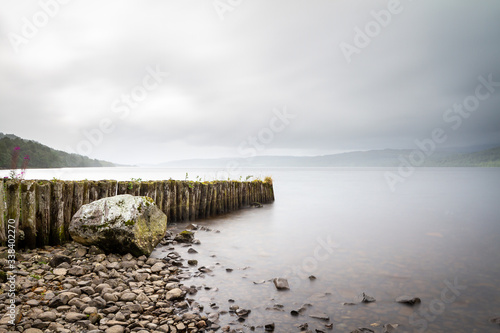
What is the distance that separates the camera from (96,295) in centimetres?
484

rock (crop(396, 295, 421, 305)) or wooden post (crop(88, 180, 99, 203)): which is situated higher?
wooden post (crop(88, 180, 99, 203))

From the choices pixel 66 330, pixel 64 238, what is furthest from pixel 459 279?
pixel 64 238

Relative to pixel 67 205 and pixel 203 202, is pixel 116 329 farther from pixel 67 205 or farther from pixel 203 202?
pixel 203 202

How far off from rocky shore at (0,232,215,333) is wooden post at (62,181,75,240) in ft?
3.23

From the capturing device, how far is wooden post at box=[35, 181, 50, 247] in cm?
721

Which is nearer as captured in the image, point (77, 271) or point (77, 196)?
point (77, 271)

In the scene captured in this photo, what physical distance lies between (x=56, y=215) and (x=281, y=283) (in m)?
6.32

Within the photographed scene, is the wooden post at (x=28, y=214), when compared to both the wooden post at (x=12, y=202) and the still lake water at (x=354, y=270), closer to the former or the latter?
the wooden post at (x=12, y=202)

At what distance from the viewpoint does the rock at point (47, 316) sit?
3987 millimetres

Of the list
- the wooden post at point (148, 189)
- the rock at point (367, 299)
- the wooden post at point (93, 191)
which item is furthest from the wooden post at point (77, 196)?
the rock at point (367, 299)

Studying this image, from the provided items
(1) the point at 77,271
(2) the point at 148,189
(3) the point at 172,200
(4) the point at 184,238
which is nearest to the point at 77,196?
(2) the point at 148,189

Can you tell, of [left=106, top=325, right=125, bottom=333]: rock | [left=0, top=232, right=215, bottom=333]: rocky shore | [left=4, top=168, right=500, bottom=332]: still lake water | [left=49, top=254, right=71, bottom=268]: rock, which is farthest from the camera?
[left=49, top=254, right=71, bottom=268]: rock

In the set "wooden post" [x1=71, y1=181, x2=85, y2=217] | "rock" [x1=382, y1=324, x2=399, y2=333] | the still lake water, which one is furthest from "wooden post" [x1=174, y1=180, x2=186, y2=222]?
"rock" [x1=382, y1=324, x2=399, y2=333]

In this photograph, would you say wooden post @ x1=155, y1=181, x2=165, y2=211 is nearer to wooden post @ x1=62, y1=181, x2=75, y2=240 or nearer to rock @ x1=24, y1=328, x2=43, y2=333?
wooden post @ x1=62, y1=181, x2=75, y2=240
